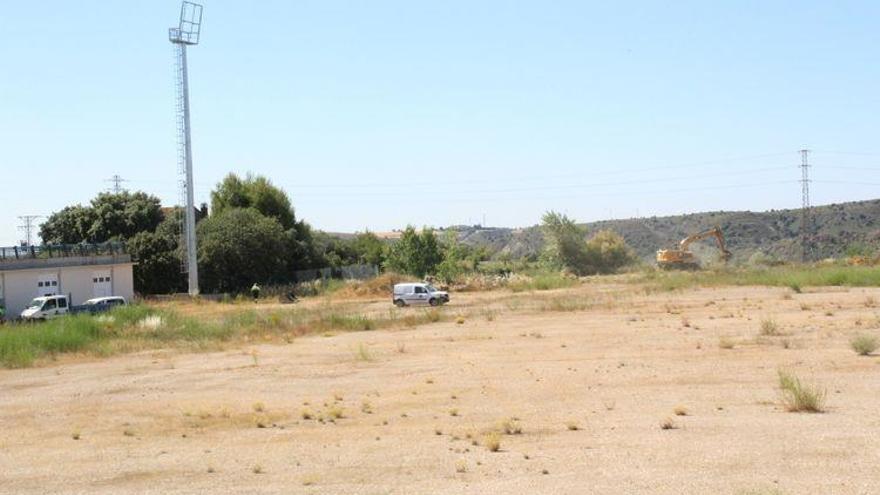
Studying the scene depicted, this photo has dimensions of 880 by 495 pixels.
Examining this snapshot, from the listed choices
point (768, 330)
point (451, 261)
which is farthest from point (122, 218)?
point (768, 330)

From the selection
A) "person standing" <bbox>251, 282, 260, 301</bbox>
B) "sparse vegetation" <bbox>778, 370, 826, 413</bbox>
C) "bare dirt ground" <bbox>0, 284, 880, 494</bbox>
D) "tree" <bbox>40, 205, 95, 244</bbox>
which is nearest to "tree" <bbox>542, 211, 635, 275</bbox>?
"person standing" <bbox>251, 282, 260, 301</bbox>

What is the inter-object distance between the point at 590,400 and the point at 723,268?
66.7 metres

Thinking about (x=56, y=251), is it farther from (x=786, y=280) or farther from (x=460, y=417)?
(x=460, y=417)

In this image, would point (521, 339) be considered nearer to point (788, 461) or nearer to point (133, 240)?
point (788, 461)

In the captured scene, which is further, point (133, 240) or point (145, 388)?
point (133, 240)

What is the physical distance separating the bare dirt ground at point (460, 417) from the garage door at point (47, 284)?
29288mm

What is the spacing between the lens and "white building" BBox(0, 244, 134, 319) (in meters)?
58.4

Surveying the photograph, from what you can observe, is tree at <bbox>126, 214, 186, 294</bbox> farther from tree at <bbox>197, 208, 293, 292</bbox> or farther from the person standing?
the person standing

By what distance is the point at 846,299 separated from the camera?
4794 cm

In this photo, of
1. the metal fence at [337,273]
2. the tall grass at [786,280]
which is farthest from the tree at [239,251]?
the tall grass at [786,280]

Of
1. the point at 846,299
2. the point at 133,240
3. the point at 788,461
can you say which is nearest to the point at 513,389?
the point at 788,461

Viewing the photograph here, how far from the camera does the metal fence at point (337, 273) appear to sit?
84312mm

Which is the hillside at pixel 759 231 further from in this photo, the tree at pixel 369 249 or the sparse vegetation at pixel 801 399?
the sparse vegetation at pixel 801 399

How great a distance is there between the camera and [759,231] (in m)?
144
